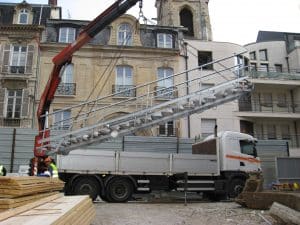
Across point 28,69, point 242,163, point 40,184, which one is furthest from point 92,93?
point 40,184

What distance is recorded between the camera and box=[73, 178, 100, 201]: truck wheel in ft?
49.6

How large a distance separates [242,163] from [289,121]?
15.7 metres

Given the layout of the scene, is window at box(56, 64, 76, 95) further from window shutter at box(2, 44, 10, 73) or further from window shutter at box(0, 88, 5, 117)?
window shutter at box(2, 44, 10, 73)

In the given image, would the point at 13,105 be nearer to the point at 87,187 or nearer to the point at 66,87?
the point at 66,87

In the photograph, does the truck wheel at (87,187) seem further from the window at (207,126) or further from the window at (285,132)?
the window at (285,132)

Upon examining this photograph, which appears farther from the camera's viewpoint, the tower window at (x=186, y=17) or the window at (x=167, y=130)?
the tower window at (x=186, y=17)

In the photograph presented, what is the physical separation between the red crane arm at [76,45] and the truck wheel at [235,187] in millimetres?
8193

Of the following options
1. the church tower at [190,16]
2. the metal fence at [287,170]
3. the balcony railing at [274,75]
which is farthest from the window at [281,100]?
the metal fence at [287,170]

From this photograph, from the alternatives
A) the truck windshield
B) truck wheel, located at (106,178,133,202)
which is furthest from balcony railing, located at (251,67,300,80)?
truck wheel, located at (106,178,133,202)

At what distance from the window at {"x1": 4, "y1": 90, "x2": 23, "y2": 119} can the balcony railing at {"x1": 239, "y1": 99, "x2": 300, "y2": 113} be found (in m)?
16.2

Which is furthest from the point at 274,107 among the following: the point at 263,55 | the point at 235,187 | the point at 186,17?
the point at 235,187

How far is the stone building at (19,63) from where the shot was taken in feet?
81.9

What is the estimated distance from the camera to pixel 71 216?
5918 millimetres

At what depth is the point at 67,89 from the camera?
85.1ft
